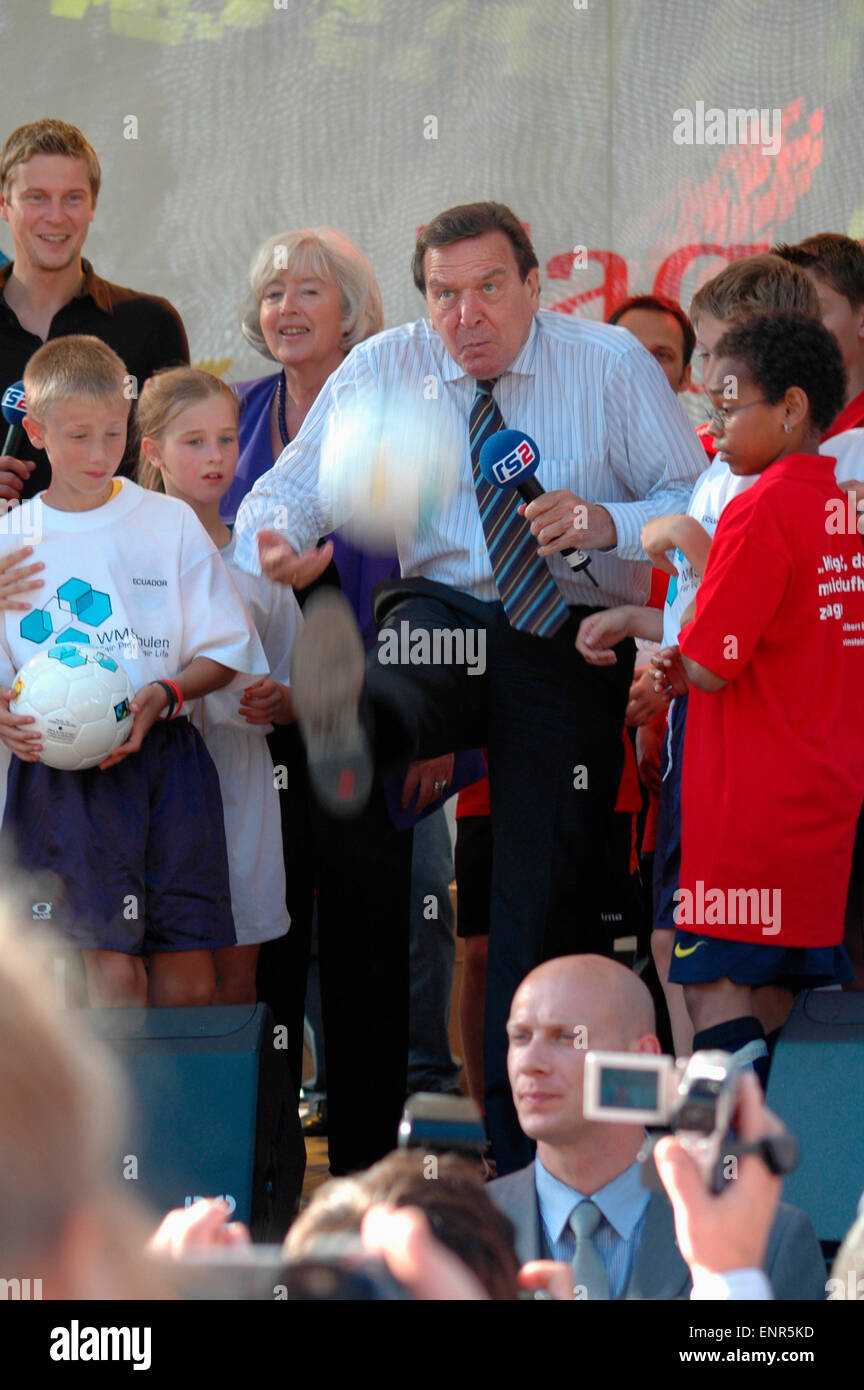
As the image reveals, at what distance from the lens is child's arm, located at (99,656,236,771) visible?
3.08m

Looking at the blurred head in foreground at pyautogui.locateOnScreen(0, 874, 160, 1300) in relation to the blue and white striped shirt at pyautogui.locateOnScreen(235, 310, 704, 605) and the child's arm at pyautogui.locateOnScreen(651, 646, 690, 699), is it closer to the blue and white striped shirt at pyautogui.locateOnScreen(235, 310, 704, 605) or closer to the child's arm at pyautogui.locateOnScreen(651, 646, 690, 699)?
the child's arm at pyautogui.locateOnScreen(651, 646, 690, 699)

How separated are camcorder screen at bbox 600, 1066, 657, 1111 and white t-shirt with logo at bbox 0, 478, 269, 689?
1862 millimetres

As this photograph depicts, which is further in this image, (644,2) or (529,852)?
(644,2)

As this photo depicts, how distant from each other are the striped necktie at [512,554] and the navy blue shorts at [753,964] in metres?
0.66

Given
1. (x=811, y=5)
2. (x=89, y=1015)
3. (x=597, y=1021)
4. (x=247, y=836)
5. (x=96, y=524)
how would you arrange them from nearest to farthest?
(x=597, y=1021)
(x=89, y=1015)
(x=96, y=524)
(x=247, y=836)
(x=811, y=5)

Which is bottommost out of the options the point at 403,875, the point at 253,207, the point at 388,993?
the point at 388,993

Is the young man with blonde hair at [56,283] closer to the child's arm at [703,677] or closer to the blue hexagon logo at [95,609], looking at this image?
the blue hexagon logo at [95,609]

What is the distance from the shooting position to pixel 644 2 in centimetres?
475

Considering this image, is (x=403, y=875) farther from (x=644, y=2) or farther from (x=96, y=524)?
(x=644, y=2)

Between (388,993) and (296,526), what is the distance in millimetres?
928

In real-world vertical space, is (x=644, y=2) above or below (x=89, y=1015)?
above

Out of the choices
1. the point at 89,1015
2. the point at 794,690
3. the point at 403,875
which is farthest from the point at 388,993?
the point at 794,690

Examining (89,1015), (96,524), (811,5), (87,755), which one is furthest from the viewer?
(811,5)

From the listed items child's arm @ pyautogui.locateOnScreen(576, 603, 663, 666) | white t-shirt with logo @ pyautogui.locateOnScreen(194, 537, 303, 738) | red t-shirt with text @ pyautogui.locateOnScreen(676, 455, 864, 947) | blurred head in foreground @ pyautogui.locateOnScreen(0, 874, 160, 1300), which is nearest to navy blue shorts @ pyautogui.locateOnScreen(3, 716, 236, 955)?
white t-shirt with logo @ pyautogui.locateOnScreen(194, 537, 303, 738)
